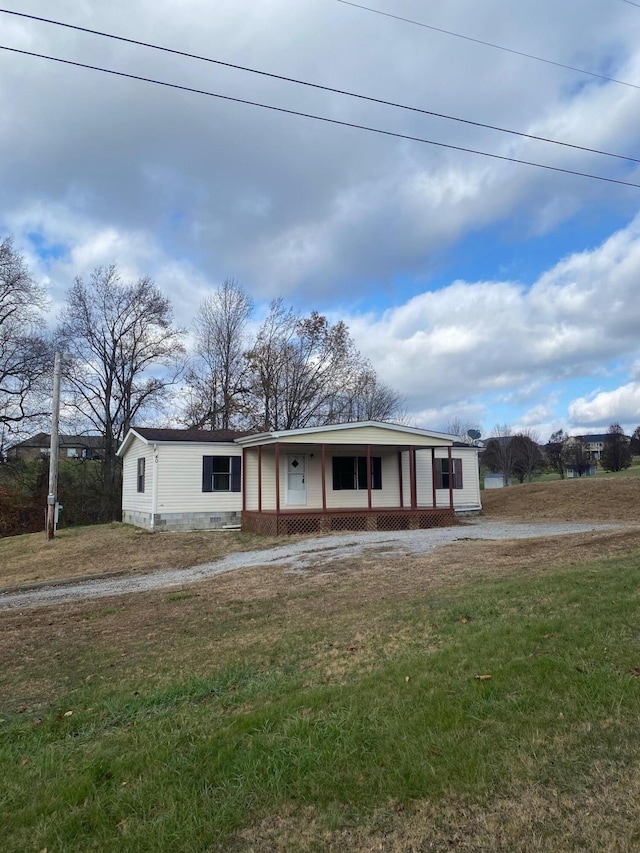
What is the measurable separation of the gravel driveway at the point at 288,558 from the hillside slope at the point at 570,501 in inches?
120

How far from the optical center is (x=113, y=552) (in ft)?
48.7

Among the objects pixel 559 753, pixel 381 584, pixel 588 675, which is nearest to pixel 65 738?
pixel 559 753

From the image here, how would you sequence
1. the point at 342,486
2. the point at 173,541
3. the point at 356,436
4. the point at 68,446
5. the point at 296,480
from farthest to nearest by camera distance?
the point at 68,446 → the point at 342,486 → the point at 296,480 → the point at 356,436 → the point at 173,541

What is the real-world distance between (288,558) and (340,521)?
6119mm

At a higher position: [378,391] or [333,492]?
[378,391]

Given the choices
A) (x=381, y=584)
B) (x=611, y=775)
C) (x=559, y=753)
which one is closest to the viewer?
(x=611, y=775)

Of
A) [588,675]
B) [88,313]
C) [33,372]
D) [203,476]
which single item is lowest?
[588,675]

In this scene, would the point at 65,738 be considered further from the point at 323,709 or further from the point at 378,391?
the point at 378,391

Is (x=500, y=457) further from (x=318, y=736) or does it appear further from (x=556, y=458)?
(x=318, y=736)

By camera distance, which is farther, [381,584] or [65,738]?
[381,584]

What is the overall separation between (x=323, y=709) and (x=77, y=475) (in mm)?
30164

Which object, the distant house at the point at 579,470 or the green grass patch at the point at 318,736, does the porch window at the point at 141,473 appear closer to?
the green grass patch at the point at 318,736

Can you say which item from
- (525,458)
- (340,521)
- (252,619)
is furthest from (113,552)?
(525,458)

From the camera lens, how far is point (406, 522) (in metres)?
18.5
